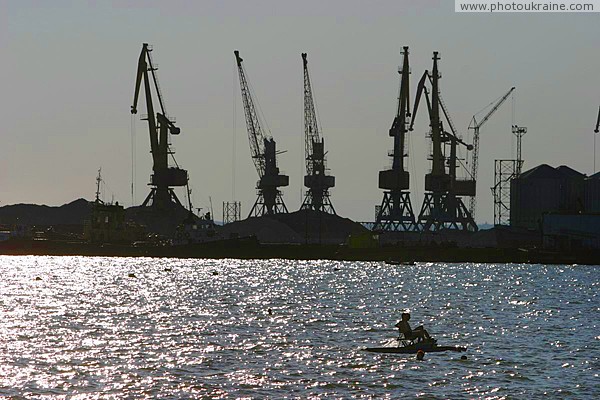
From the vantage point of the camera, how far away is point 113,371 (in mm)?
57938

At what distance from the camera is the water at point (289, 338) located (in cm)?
5431

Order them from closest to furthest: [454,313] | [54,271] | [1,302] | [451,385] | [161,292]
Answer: [451,385] → [454,313] → [1,302] → [161,292] → [54,271]

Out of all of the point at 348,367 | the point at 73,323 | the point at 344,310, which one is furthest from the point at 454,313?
the point at 348,367

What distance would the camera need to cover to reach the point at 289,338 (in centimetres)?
7419

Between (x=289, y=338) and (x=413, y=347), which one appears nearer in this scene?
(x=413, y=347)

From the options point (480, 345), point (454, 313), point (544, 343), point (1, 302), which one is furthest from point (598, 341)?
point (1, 302)

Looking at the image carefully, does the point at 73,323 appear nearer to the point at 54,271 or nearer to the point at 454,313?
the point at 454,313

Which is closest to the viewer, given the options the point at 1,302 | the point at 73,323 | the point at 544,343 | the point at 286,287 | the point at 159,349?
the point at 159,349

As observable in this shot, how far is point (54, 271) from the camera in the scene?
17350 cm

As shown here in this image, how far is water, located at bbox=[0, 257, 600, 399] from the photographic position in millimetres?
54312

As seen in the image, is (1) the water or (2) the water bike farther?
(2) the water bike

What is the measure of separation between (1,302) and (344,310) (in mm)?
31260

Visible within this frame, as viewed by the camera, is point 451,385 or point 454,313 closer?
point 451,385

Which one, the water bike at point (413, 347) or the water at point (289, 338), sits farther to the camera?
the water bike at point (413, 347)
